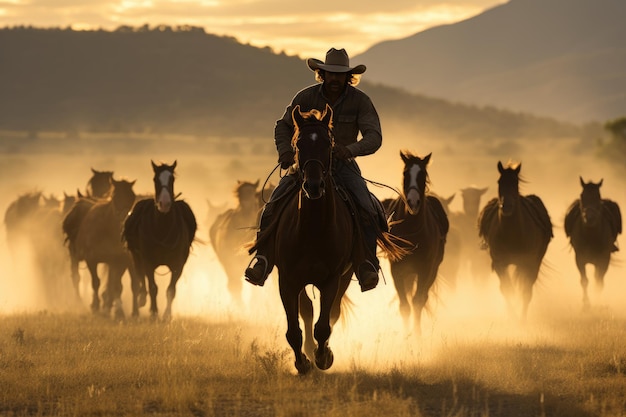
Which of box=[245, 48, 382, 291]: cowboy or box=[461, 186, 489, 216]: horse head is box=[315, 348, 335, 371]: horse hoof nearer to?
box=[245, 48, 382, 291]: cowboy

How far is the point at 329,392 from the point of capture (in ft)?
34.5

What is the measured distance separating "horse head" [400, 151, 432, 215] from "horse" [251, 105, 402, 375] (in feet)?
13.4

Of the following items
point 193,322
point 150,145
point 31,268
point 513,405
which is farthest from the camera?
point 150,145

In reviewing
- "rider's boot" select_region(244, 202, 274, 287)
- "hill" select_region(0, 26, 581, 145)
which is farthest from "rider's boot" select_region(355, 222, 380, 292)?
"hill" select_region(0, 26, 581, 145)

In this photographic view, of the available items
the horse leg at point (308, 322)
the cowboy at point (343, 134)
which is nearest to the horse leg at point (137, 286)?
the horse leg at point (308, 322)

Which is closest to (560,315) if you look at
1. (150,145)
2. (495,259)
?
(495,259)

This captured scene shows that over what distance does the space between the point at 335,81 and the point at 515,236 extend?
25.5 feet

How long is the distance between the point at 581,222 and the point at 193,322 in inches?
329

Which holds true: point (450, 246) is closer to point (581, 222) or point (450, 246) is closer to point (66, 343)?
point (581, 222)

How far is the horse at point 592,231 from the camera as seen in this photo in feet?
71.5

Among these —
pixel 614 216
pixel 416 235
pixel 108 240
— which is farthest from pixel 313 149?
pixel 614 216

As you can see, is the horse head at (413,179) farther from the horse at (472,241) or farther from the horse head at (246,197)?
the horse at (472,241)

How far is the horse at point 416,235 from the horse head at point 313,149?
202 inches

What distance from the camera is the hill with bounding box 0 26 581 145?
118m
